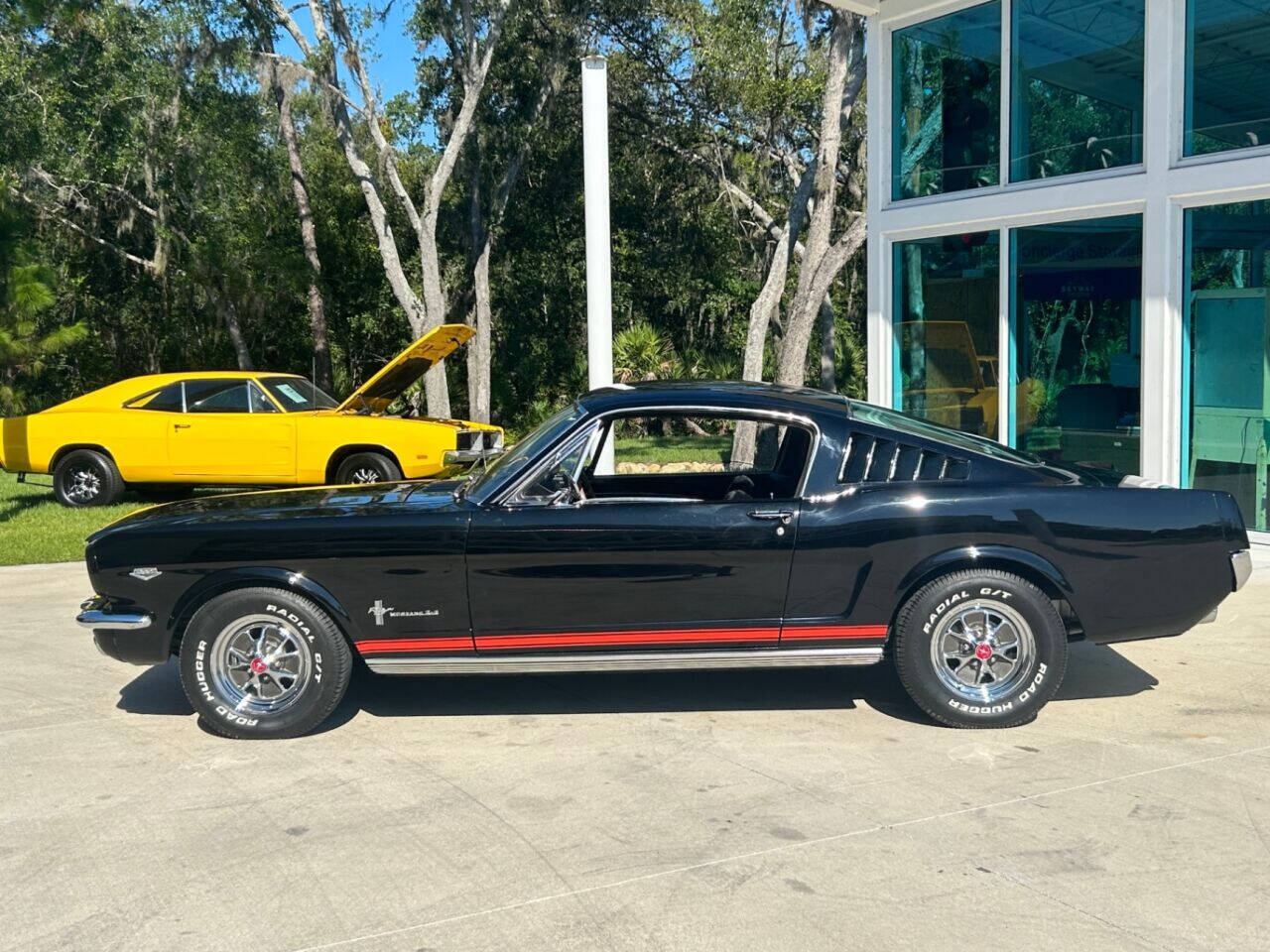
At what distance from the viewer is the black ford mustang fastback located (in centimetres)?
554

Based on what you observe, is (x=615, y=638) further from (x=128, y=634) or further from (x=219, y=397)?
(x=219, y=397)

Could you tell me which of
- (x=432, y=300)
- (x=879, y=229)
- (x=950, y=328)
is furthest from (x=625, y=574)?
(x=432, y=300)

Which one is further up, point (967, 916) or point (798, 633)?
point (798, 633)

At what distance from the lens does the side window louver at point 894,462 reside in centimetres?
569

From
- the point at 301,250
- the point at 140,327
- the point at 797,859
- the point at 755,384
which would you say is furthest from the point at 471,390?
the point at 797,859

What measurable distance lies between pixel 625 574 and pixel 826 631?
92 cm

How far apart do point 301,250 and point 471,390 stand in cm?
590

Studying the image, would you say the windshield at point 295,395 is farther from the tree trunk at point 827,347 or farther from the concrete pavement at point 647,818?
the tree trunk at point 827,347

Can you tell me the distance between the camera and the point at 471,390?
2730 cm

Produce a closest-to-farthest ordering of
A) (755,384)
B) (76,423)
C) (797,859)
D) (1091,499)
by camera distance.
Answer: (797,859), (1091,499), (755,384), (76,423)

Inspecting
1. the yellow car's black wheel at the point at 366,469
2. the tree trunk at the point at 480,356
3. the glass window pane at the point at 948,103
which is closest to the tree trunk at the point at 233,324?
the tree trunk at the point at 480,356

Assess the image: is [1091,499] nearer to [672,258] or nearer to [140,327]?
[672,258]

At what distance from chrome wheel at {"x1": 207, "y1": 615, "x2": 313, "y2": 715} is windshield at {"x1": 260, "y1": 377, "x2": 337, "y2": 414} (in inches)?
339

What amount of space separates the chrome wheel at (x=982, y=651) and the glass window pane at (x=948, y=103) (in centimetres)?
688
